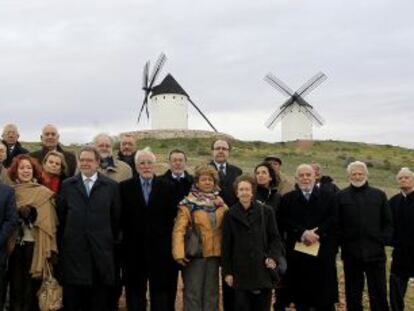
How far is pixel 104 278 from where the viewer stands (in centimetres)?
670

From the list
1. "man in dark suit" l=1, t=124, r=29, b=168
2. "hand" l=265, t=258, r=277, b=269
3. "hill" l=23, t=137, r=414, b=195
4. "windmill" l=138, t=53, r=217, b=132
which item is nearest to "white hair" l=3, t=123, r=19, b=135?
"man in dark suit" l=1, t=124, r=29, b=168

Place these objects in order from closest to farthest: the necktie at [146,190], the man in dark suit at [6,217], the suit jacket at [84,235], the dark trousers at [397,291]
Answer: the man in dark suit at [6,217]
the suit jacket at [84,235]
the necktie at [146,190]
the dark trousers at [397,291]

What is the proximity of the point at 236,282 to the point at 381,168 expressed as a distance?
112 feet

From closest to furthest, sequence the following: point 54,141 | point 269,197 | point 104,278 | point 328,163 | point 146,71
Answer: point 104,278, point 269,197, point 54,141, point 328,163, point 146,71

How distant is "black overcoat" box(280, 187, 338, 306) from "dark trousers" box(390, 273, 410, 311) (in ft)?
3.58

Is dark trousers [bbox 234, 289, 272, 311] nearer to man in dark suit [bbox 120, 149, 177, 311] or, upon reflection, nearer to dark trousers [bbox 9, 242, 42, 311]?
man in dark suit [bbox 120, 149, 177, 311]

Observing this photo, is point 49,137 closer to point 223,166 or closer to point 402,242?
point 223,166

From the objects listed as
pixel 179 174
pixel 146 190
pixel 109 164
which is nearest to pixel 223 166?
pixel 179 174

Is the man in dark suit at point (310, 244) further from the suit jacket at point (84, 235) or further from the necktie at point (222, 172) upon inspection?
the suit jacket at point (84, 235)

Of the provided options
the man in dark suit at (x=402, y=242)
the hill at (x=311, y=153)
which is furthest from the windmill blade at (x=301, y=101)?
the man in dark suit at (x=402, y=242)

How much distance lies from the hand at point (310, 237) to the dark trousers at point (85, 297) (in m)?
2.50

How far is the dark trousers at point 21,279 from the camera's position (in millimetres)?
6715

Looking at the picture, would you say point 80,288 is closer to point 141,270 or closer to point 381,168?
point 141,270

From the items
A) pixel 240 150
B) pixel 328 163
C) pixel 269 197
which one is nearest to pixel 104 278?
pixel 269 197
